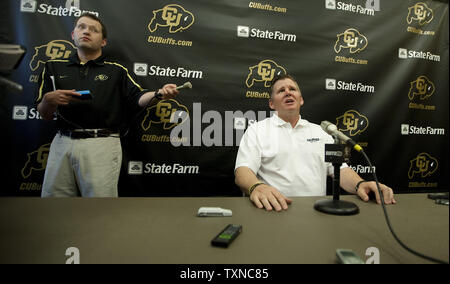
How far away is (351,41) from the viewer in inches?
94.6

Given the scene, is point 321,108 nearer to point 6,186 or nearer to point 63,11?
point 63,11

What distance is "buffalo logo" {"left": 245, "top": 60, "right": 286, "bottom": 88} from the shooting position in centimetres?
222

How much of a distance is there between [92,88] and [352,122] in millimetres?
2240

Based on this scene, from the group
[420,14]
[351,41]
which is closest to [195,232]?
[351,41]

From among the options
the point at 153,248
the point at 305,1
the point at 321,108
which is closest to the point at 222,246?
the point at 153,248

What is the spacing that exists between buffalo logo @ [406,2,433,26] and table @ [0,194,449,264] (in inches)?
96.1

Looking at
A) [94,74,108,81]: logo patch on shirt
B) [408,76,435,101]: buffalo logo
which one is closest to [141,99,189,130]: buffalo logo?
[94,74,108,81]: logo patch on shirt

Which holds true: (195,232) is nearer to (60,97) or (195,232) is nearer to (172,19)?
(60,97)

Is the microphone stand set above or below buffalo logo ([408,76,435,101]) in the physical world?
below

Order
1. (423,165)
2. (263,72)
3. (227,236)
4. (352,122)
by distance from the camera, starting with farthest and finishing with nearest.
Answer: (423,165) < (352,122) < (263,72) < (227,236)

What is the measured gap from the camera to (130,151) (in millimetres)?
2059

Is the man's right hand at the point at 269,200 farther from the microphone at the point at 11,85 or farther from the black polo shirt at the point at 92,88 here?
the black polo shirt at the point at 92,88

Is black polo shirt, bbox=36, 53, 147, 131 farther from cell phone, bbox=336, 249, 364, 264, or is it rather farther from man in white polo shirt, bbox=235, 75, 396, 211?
cell phone, bbox=336, 249, 364, 264

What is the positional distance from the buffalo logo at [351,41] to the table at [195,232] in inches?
74.0
